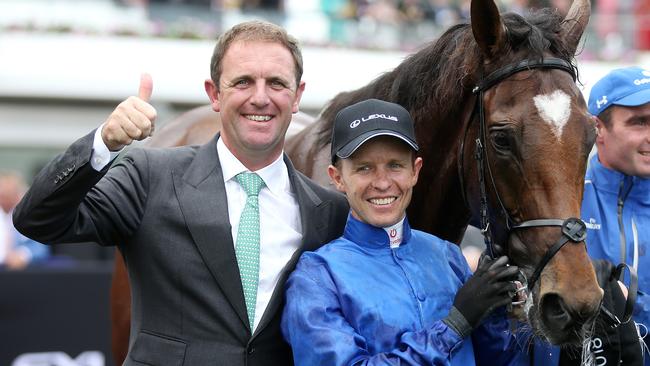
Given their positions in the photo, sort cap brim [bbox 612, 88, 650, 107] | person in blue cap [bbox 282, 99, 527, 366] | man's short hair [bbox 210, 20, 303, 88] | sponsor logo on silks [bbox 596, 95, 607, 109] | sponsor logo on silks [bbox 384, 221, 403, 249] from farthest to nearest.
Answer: sponsor logo on silks [bbox 596, 95, 607, 109] < cap brim [bbox 612, 88, 650, 107] < man's short hair [bbox 210, 20, 303, 88] < sponsor logo on silks [bbox 384, 221, 403, 249] < person in blue cap [bbox 282, 99, 527, 366]

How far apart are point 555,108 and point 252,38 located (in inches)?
38.6

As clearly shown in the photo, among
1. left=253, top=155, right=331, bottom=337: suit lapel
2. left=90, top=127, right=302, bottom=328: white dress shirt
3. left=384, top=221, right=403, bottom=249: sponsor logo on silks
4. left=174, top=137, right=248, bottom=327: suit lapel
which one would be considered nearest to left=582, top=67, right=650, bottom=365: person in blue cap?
left=384, top=221, right=403, bottom=249: sponsor logo on silks

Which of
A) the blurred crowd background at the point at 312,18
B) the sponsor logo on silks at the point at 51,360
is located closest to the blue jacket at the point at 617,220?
the sponsor logo on silks at the point at 51,360

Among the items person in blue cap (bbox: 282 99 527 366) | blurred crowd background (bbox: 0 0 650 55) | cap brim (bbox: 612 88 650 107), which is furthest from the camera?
blurred crowd background (bbox: 0 0 650 55)

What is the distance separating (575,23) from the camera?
319 cm

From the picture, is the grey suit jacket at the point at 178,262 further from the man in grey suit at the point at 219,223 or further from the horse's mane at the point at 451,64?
the horse's mane at the point at 451,64

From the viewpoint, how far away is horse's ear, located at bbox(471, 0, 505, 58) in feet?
9.61

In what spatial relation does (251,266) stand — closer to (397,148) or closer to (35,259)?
(397,148)

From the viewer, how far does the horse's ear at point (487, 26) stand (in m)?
2.93

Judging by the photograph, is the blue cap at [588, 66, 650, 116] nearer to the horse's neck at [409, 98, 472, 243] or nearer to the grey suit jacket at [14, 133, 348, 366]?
the horse's neck at [409, 98, 472, 243]

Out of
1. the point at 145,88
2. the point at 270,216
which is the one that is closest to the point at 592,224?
the point at 270,216

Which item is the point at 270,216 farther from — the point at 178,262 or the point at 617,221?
the point at 617,221

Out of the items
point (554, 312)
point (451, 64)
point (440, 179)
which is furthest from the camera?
point (440, 179)

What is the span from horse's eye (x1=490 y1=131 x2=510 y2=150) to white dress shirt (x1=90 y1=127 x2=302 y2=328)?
69 centimetres
